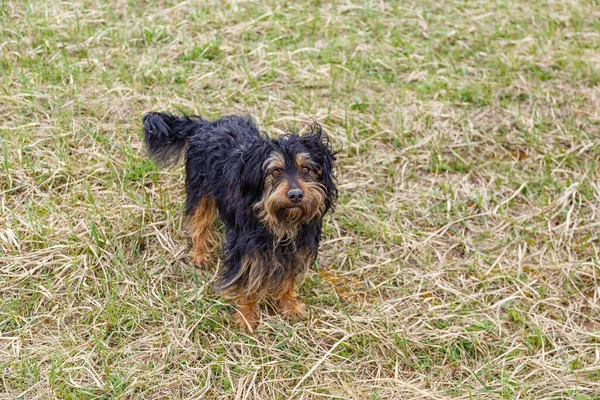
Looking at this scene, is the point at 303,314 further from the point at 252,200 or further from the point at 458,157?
the point at 458,157

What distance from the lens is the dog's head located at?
3.53 m

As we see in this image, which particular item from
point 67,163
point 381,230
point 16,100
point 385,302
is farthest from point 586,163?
point 16,100

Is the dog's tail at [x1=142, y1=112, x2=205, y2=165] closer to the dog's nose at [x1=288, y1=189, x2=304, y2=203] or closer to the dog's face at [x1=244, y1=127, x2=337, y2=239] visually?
the dog's face at [x1=244, y1=127, x2=337, y2=239]

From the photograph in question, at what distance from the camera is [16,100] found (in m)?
5.36

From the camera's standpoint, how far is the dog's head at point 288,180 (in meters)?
3.53

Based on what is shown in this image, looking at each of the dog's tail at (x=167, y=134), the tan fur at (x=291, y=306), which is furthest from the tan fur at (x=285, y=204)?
the dog's tail at (x=167, y=134)

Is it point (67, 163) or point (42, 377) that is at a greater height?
point (67, 163)

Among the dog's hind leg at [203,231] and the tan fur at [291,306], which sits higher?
the dog's hind leg at [203,231]

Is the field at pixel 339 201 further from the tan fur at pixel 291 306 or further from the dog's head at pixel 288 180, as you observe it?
the dog's head at pixel 288 180

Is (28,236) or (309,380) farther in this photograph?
(28,236)

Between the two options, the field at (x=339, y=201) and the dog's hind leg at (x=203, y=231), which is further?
the dog's hind leg at (x=203, y=231)

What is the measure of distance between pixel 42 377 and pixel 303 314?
4.83 feet

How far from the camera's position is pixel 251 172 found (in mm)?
3619

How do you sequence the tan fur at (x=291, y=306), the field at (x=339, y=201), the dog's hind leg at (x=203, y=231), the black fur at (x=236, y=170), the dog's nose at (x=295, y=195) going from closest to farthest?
the dog's nose at (x=295, y=195) < the black fur at (x=236, y=170) < the field at (x=339, y=201) < the tan fur at (x=291, y=306) < the dog's hind leg at (x=203, y=231)
